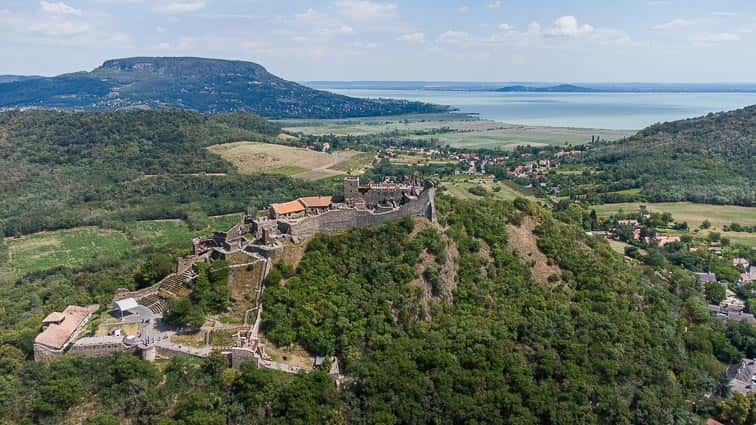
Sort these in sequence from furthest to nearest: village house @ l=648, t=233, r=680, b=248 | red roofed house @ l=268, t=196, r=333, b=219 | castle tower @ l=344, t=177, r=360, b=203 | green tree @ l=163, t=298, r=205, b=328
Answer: village house @ l=648, t=233, r=680, b=248 → castle tower @ l=344, t=177, r=360, b=203 → red roofed house @ l=268, t=196, r=333, b=219 → green tree @ l=163, t=298, r=205, b=328

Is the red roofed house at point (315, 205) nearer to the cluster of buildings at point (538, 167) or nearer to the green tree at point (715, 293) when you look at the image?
the green tree at point (715, 293)

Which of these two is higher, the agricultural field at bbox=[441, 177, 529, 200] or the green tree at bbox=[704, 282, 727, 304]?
the agricultural field at bbox=[441, 177, 529, 200]

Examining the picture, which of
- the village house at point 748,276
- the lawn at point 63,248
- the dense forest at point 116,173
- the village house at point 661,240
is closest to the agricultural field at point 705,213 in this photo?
the village house at point 661,240

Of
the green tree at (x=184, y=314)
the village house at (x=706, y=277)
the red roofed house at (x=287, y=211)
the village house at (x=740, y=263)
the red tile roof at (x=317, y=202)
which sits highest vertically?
the red tile roof at (x=317, y=202)

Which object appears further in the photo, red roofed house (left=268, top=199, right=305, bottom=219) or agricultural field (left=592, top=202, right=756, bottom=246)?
agricultural field (left=592, top=202, right=756, bottom=246)

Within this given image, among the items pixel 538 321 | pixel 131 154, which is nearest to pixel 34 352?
pixel 538 321

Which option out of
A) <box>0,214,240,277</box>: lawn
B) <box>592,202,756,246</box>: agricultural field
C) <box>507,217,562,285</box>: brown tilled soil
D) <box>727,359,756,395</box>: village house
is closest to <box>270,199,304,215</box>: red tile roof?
<box>507,217,562,285</box>: brown tilled soil

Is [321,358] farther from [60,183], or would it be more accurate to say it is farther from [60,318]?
[60,183]

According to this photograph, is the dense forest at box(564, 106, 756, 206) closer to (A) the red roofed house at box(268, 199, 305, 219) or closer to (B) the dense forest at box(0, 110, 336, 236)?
(B) the dense forest at box(0, 110, 336, 236)
